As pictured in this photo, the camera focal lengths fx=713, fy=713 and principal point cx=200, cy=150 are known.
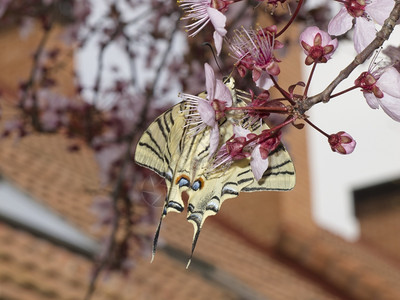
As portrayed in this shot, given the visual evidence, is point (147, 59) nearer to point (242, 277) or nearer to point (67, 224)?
point (67, 224)

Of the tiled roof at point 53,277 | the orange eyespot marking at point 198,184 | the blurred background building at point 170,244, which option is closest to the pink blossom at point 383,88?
the orange eyespot marking at point 198,184

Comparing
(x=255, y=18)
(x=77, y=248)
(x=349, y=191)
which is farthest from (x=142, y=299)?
(x=349, y=191)

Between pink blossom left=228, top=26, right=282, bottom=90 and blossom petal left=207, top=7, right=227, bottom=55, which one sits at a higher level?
blossom petal left=207, top=7, right=227, bottom=55

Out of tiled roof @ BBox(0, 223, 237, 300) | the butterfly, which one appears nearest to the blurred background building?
tiled roof @ BBox(0, 223, 237, 300)

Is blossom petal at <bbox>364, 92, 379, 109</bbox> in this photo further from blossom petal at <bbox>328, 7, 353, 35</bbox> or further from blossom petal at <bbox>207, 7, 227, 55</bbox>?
blossom petal at <bbox>207, 7, 227, 55</bbox>

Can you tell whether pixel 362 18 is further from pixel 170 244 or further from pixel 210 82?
pixel 170 244
